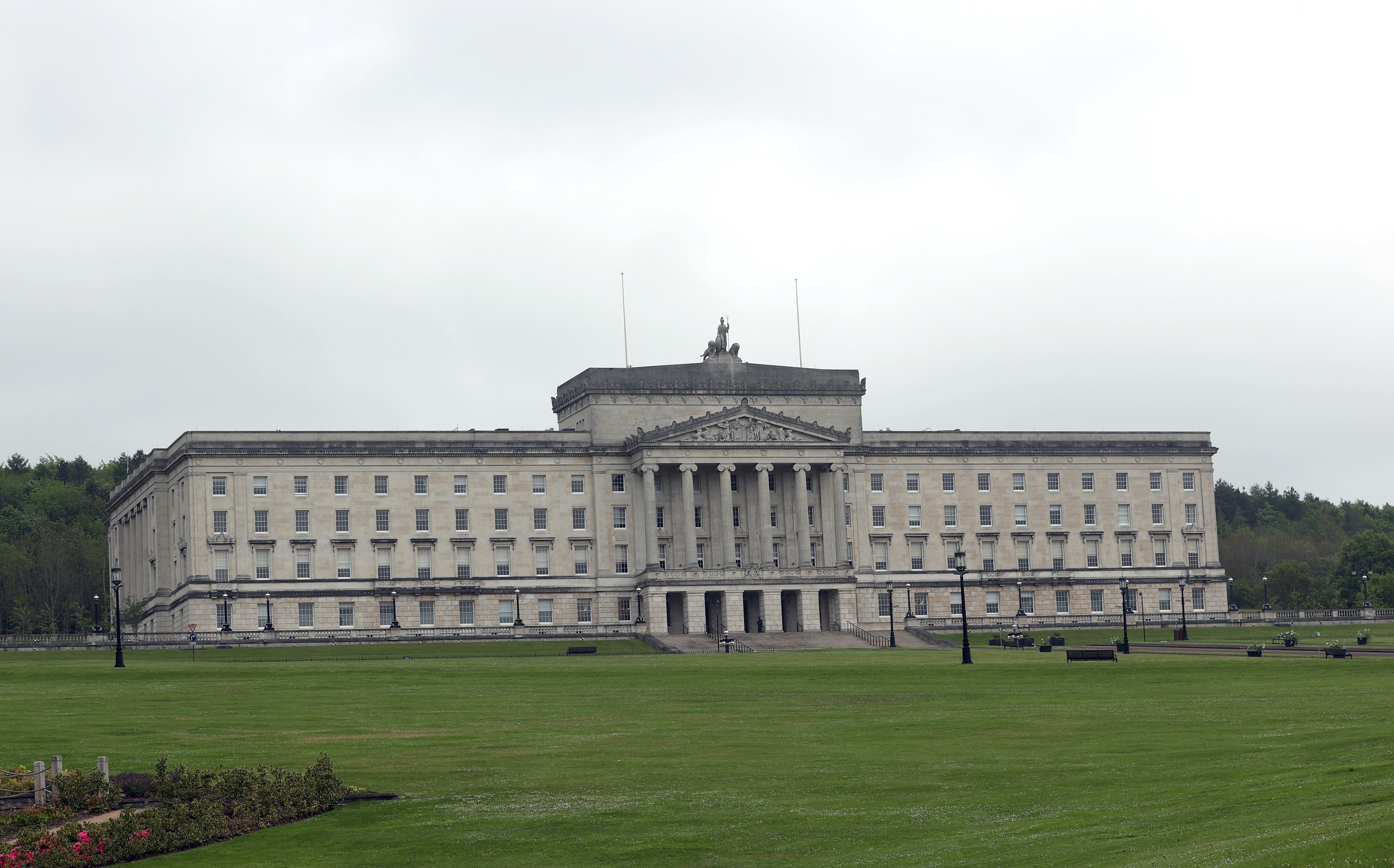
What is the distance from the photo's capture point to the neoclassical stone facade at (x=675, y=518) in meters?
137

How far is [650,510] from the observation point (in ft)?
464

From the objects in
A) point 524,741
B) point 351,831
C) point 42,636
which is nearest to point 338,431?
point 42,636

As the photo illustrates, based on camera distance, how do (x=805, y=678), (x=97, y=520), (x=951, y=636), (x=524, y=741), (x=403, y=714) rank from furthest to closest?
(x=97, y=520) < (x=951, y=636) < (x=805, y=678) < (x=403, y=714) < (x=524, y=741)

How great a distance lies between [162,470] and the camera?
5650 inches

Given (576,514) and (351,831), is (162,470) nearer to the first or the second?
(576,514)

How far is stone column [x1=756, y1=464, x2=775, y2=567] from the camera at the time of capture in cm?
14225

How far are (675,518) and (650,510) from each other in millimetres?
4219

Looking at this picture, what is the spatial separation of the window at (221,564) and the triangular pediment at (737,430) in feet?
110

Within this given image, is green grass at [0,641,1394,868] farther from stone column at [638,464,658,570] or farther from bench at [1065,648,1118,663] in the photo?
stone column at [638,464,658,570]

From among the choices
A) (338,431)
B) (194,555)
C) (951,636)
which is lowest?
(951,636)

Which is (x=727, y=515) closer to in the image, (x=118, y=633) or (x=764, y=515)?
(x=764, y=515)

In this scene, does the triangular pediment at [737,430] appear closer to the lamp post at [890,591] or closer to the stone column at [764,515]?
the stone column at [764,515]

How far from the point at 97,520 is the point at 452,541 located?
242ft

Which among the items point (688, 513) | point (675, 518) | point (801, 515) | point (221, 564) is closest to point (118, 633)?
point (221, 564)
